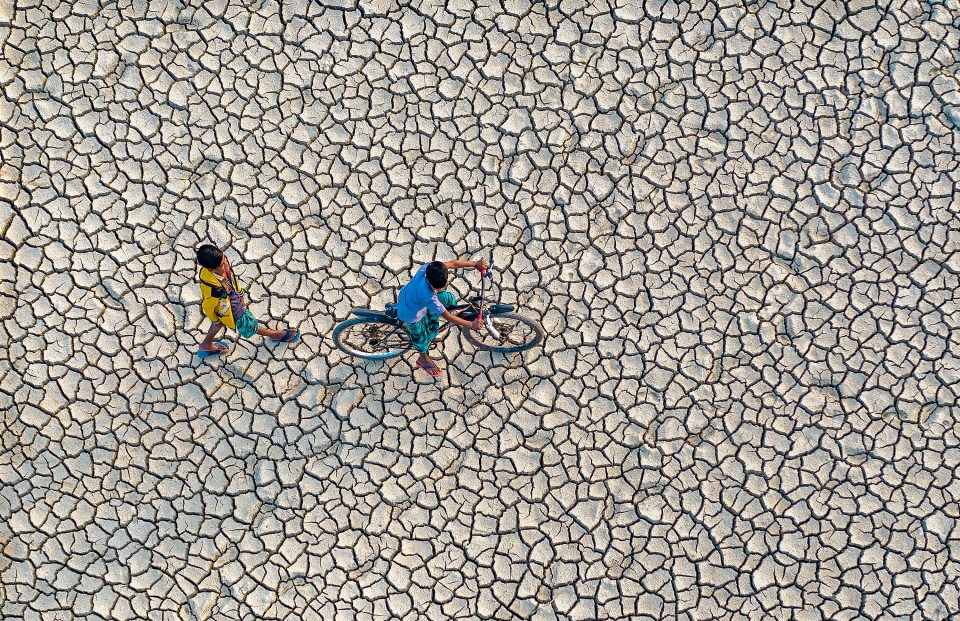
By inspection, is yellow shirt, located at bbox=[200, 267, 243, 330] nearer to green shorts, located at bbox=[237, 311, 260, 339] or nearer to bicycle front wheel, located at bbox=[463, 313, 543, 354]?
green shorts, located at bbox=[237, 311, 260, 339]

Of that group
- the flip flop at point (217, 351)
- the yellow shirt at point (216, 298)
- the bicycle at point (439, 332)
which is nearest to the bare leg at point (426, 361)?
the bicycle at point (439, 332)

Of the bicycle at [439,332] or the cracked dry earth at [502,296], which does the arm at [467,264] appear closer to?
the bicycle at [439,332]

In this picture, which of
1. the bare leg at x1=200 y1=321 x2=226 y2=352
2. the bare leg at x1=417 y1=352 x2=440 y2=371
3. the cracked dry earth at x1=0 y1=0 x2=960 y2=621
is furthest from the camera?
the bare leg at x1=417 y1=352 x2=440 y2=371

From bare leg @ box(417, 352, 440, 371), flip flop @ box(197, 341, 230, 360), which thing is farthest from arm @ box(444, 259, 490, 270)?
flip flop @ box(197, 341, 230, 360)

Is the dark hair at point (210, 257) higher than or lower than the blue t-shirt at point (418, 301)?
higher

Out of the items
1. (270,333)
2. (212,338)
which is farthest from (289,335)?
(212,338)

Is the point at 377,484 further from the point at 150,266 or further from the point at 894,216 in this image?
the point at 894,216

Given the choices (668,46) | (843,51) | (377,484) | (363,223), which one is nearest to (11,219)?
(363,223)

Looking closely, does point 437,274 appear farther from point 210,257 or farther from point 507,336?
point 210,257
